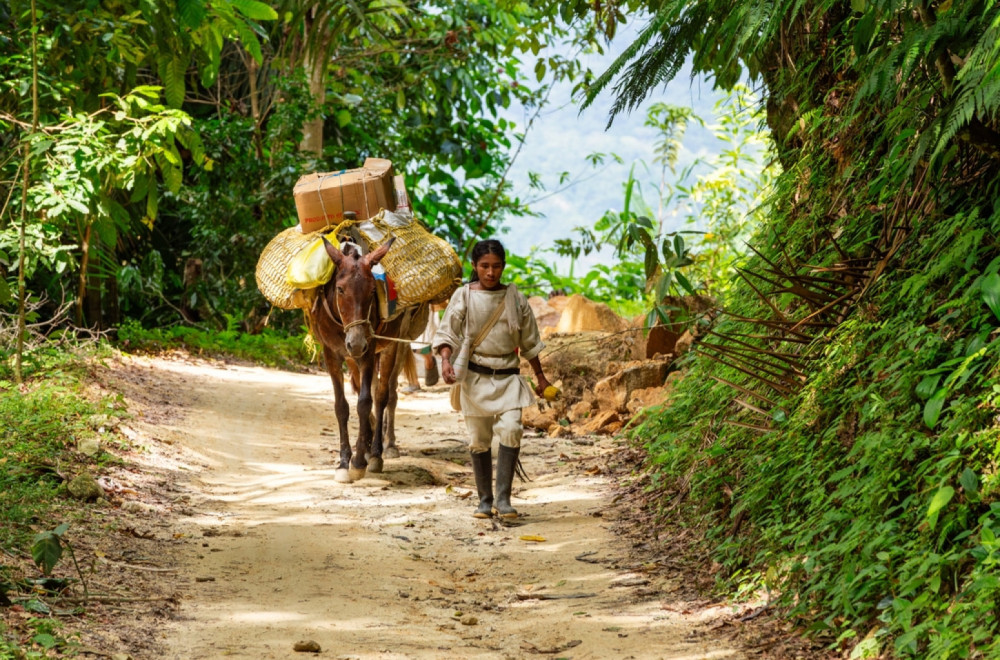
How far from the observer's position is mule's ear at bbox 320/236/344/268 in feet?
26.5

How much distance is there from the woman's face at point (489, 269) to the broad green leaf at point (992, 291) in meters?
3.54

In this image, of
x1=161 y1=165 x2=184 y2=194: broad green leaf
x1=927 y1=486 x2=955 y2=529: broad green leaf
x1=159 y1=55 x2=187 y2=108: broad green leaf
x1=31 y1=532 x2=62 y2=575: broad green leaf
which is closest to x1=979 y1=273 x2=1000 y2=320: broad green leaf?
x1=927 y1=486 x2=955 y2=529: broad green leaf

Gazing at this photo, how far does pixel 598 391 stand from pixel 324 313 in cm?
324

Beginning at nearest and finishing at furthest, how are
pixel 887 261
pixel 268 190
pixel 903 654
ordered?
1. pixel 903 654
2. pixel 887 261
3. pixel 268 190

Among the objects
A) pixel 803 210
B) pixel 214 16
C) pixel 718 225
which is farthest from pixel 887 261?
pixel 718 225

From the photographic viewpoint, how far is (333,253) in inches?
318

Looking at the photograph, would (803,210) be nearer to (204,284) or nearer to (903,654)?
(903,654)

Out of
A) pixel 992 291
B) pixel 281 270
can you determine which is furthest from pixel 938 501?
pixel 281 270

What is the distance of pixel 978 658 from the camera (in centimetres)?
331

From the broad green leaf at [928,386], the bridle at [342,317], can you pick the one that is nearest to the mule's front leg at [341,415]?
the bridle at [342,317]

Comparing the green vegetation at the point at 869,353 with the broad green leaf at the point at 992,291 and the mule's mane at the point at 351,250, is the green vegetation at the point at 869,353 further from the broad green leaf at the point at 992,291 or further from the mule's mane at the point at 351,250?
the mule's mane at the point at 351,250

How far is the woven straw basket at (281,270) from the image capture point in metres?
8.58

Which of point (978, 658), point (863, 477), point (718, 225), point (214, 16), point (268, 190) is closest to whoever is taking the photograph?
point (978, 658)

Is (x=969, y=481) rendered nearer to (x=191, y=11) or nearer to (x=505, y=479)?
(x=505, y=479)
